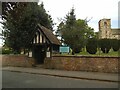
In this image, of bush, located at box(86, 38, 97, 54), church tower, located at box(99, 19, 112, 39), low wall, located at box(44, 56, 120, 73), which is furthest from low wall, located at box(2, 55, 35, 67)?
church tower, located at box(99, 19, 112, 39)

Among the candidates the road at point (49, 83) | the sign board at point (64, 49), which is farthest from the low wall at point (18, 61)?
the road at point (49, 83)

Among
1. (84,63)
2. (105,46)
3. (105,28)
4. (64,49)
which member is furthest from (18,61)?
(105,28)

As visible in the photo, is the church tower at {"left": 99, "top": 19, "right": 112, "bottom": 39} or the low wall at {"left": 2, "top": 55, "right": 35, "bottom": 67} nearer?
the low wall at {"left": 2, "top": 55, "right": 35, "bottom": 67}

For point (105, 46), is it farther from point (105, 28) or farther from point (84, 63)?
point (105, 28)

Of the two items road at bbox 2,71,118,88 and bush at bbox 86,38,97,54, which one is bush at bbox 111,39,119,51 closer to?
bush at bbox 86,38,97,54

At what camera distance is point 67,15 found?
4416cm

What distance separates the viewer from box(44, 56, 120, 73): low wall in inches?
833

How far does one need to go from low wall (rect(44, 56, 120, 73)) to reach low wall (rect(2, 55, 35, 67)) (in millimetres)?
2521

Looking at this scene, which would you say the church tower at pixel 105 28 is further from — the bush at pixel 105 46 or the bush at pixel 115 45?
the bush at pixel 105 46

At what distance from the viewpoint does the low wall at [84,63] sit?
833 inches

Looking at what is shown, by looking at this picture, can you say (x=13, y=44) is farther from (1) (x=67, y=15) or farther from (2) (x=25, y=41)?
(1) (x=67, y=15)

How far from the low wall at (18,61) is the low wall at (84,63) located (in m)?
2.52

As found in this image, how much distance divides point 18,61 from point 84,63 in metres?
9.15

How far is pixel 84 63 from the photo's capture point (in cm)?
2269
